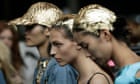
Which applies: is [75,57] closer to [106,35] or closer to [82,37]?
[82,37]

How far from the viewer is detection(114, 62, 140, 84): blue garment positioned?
5547 millimetres

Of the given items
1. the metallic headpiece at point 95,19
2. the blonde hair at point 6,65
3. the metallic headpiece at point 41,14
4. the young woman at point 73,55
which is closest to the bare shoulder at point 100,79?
the young woman at point 73,55

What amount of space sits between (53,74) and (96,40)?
46.2 inches

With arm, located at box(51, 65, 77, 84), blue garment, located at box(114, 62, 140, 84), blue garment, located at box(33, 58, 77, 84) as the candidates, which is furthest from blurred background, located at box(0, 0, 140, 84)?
blue garment, located at box(114, 62, 140, 84)

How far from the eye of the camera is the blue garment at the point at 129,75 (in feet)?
18.2

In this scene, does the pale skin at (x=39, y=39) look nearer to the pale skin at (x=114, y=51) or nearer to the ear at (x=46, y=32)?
the ear at (x=46, y=32)

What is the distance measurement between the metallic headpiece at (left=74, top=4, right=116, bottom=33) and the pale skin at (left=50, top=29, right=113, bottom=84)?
8.3 inches

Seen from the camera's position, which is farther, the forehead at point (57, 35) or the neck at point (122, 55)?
the forehead at point (57, 35)

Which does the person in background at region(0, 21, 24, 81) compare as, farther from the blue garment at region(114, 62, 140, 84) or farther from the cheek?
the blue garment at region(114, 62, 140, 84)

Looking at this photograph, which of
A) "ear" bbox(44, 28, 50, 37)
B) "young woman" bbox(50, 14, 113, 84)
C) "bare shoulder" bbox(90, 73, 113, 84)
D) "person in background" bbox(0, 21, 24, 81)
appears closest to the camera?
"bare shoulder" bbox(90, 73, 113, 84)

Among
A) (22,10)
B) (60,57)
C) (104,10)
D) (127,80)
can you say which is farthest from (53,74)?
(22,10)

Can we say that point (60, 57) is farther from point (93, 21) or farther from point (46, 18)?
point (46, 18)

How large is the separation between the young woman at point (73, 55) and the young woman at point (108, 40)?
4.5 inches

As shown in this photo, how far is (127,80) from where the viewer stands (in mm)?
5566
